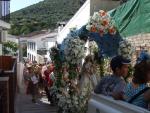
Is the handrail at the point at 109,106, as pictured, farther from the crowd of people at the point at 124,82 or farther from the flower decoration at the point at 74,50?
the flower decoration at the point at 74,50

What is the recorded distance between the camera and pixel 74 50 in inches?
345

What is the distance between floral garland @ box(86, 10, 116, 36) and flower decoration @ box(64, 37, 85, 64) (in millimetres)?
380

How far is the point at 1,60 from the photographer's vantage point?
17141 mm

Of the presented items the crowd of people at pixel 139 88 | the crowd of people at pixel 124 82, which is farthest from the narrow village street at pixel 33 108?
the crowd of people at pixel 139 88

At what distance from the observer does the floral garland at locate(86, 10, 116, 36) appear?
29.2 feet

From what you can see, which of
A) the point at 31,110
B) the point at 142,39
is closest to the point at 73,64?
the point at 142,39

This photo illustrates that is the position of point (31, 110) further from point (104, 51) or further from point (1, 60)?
point (104, 51)

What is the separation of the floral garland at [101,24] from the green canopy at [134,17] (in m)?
1.44

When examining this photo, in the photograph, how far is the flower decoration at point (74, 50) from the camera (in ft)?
28.9

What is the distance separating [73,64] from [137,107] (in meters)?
4.68

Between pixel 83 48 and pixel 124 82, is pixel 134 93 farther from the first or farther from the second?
pixel 83 48

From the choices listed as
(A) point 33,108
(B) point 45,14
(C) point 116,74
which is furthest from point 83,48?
(B) point 45,14

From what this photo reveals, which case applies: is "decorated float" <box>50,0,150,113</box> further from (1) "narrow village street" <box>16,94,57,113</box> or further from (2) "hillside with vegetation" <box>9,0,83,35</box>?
(2) "hillside with vegetation" <box>9,0,83,35</box>

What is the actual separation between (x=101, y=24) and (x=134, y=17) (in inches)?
103
